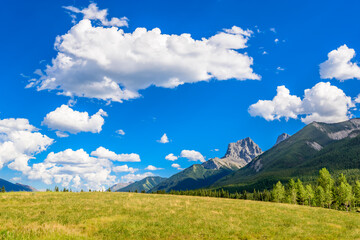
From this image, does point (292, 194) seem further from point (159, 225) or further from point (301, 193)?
point (159, 225)

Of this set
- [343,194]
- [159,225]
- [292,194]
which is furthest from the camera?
[292,194]

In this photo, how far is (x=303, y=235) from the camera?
19.9 m

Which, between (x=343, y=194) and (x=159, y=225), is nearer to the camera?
(x=159, y=225)

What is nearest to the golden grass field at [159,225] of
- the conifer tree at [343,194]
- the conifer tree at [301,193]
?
the conifer tree at [343,194]

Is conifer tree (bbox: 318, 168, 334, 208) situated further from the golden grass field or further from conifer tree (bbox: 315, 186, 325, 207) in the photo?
the golden grass field

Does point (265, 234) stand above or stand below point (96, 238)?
below

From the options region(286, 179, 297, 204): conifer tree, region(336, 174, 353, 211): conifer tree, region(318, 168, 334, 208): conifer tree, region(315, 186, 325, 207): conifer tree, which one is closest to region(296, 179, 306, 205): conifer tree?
region(286, 179, 297, 204): conifer tree

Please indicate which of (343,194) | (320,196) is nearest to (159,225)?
(320,196)

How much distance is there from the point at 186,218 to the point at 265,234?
Result: 8074mm

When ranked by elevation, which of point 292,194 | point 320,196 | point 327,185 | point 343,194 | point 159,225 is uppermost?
point 159,225

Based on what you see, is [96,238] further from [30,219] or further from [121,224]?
[30,219]

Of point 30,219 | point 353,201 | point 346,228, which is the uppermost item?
point 30,219

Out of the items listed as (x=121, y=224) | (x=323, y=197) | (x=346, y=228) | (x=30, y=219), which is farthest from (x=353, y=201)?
(x=30, y=219)

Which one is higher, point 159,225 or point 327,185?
point 159,225
